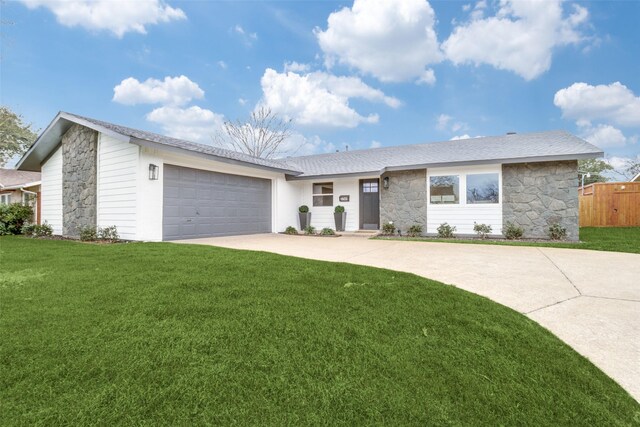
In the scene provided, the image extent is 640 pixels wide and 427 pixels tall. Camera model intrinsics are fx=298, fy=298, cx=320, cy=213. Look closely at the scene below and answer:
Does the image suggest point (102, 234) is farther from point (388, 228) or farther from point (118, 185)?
point (388, 228)

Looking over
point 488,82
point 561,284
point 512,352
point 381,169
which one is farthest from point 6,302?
point 488,82

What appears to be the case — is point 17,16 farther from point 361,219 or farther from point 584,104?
point 584,104

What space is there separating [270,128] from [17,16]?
16.5 m

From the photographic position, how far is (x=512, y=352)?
2170 millimetres

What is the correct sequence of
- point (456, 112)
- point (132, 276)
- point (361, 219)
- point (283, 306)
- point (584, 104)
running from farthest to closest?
1. point (584, 104)
2. point (456, 112)
3. point (361, 219)
4. point (132, 276)
5. point (283, 306)

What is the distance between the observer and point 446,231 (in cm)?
1028

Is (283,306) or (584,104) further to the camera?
(584,104)

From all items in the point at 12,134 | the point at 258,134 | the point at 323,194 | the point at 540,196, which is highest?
the point at 258,134

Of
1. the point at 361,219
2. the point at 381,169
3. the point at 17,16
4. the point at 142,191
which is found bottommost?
the point at 361,219

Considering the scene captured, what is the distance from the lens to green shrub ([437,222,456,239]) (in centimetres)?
1023

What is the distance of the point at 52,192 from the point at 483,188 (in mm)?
15600

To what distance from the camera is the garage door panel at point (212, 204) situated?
8773mm

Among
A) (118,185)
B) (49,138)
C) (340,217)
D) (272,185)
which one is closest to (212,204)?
(118,185)

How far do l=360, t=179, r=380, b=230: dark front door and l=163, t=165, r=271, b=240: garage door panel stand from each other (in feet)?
12.8
